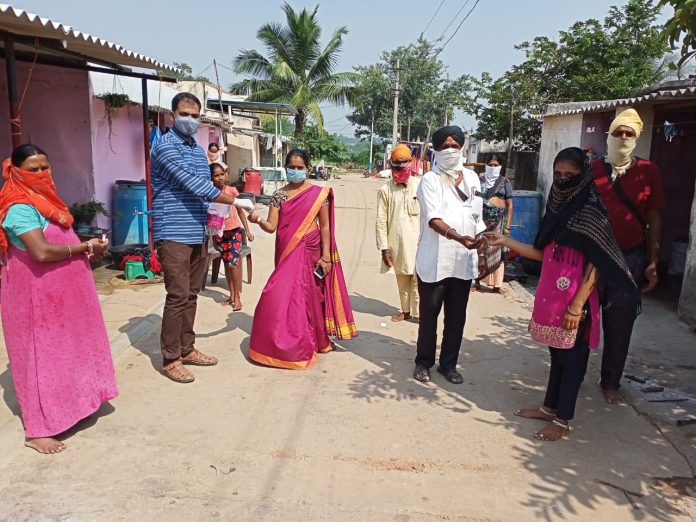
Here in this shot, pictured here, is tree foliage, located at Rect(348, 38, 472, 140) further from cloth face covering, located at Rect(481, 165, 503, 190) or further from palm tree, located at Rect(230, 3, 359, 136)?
cloth face covering, located at Rect(481, 165, 503, 190)

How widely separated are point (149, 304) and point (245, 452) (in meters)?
3.46

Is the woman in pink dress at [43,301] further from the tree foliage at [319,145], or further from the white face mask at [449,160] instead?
the tree foliage at [319,145]

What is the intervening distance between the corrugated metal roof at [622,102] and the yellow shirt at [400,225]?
3.55 metres

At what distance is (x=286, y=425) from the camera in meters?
3.79

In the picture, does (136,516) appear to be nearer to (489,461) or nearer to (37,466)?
(37,466)

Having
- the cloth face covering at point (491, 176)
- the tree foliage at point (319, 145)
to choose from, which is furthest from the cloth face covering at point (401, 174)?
the tree foliage at point (319, 145)

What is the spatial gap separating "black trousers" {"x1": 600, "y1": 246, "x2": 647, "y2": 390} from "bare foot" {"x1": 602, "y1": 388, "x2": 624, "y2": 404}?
37 mm

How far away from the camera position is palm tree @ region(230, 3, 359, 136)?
83.6 ft

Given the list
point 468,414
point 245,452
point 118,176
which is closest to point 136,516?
point 245,452

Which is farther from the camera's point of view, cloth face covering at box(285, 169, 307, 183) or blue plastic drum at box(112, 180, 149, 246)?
blue plastic drum at box(112, 180, 149, 246)

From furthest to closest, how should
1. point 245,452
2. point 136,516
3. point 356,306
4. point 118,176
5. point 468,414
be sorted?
point 118,176 < point 356,306 < point 468,414 < point 245,452 < point 136,516

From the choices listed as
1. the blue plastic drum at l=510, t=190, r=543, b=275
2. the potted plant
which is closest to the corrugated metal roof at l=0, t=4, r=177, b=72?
the potted plant

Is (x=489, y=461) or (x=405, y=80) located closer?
(x=489, y=461)

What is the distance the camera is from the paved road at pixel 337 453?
9.55 feet
